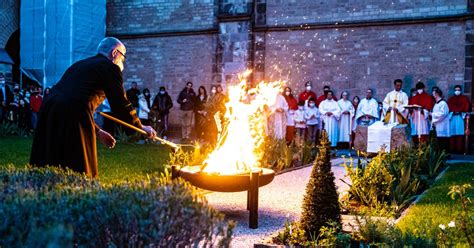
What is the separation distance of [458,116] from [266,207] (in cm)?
1175

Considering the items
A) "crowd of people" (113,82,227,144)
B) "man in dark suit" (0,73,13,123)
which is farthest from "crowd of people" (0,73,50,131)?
"crowd of people" (113,82,227,144)

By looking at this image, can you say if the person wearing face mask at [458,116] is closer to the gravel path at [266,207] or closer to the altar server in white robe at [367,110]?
the altar server in white robe at [367,110]

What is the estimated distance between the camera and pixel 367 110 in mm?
17484

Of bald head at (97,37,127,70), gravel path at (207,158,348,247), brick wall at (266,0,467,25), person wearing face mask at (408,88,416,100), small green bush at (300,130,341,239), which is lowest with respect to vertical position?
gravel path at (207,158,348,247)

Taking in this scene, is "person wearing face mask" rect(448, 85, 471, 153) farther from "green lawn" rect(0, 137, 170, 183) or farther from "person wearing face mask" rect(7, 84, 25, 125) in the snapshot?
"person wearing face mask" rect(7, 84, 25, 125)

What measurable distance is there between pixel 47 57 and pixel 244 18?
8406 mm

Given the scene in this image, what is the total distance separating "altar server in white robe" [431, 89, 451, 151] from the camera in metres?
16.5

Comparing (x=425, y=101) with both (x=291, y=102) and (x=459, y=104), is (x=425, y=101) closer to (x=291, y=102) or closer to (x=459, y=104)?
(x=459, y=104)

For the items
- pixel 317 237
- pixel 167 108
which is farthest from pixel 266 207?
pixel 167 108

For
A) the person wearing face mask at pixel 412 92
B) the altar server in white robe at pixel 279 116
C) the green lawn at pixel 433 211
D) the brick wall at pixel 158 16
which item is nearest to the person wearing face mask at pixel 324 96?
the altar server in white robe at pixel 279 116

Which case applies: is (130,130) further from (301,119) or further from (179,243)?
(301,119)

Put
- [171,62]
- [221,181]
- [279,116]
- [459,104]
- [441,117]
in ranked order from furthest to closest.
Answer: [171,62], [279,116], [459,104], [441,117], [221,181]

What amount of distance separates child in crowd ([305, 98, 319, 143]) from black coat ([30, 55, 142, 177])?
1349cm

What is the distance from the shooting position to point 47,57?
71.4ft
